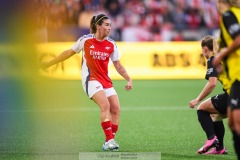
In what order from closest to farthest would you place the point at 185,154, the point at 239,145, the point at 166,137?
the point at 239,145 → the point at 185,154 → the point at 166,137

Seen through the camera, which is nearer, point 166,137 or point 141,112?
point 166,137

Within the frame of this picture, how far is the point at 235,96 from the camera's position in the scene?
21.0ft

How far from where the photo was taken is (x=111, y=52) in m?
9.52

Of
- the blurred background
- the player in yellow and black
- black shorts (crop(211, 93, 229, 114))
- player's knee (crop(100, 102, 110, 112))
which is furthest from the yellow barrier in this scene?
the player in yellow and black

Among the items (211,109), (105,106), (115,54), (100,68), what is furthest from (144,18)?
(211,109)

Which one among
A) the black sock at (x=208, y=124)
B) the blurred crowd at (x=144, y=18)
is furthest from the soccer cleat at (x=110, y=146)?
the blurred crowd at (x=144, y=18)

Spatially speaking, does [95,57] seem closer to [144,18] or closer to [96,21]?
[96,21]

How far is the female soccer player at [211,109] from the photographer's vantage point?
28.1 ft

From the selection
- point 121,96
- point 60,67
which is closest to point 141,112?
point 121,96

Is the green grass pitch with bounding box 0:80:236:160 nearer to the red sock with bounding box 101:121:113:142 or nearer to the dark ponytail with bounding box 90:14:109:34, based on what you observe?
the red sock with bounding box 101:121:113:142

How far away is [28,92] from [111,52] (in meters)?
7.25

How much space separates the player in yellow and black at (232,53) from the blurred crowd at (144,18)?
53.0 ft

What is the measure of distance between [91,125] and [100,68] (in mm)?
2999

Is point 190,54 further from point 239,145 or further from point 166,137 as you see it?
point 239,145
